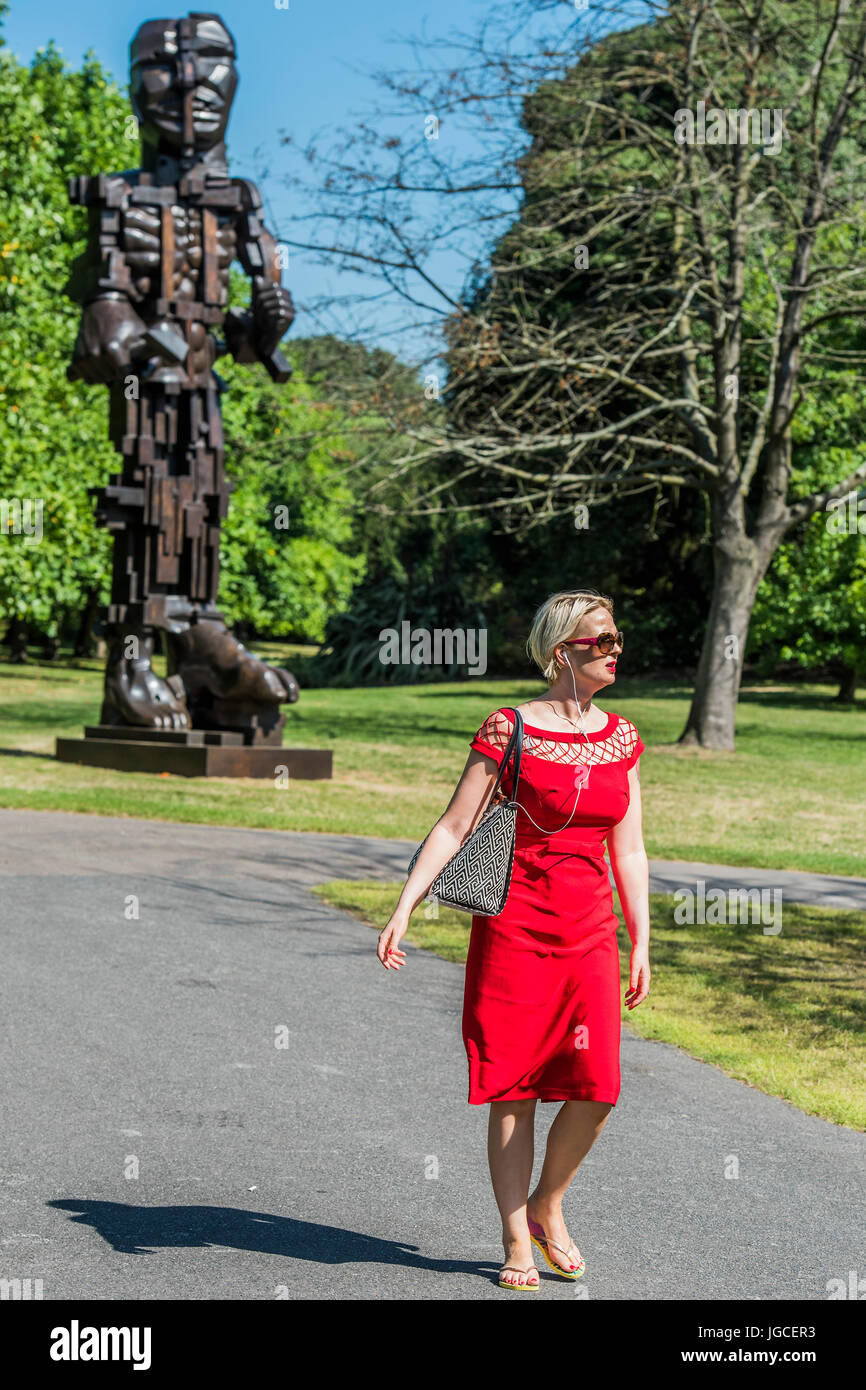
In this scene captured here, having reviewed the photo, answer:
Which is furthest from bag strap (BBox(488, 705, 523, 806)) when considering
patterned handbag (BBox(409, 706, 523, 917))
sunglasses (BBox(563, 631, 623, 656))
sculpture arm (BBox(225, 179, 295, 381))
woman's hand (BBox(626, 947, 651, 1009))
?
sculpture arm (BBox(225, 179, 295, 381))

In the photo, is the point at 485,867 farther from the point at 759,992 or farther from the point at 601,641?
the point at 759,992

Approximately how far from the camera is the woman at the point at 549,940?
136 inches

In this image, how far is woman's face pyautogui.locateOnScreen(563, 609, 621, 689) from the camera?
3.57 m

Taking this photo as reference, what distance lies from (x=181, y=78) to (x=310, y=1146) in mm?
11892

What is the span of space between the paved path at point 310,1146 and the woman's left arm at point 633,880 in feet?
2.23

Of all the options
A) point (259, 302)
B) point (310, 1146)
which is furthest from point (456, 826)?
point (259, 302)

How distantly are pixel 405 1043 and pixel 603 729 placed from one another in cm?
234

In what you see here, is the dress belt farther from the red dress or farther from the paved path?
the paved path

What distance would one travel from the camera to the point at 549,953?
345 centimetres

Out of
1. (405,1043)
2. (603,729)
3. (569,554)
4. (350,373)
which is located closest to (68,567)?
(569,554)

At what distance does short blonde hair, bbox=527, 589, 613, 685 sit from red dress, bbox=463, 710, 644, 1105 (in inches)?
7.2

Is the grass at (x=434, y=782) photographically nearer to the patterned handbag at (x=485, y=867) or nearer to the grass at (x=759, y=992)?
the grass at (x=759, y=992)

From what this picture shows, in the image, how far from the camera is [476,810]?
11.6 ft

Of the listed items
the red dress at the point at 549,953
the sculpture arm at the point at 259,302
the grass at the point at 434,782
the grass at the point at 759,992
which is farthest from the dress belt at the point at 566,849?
the sculpture arm at the point at 259,302
